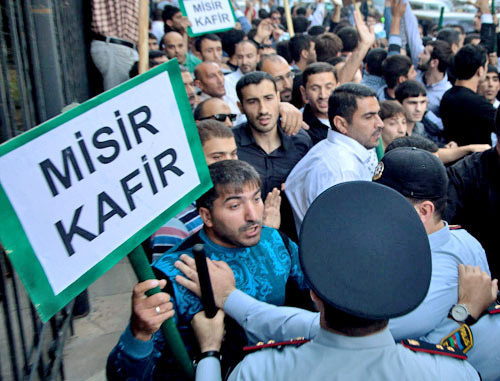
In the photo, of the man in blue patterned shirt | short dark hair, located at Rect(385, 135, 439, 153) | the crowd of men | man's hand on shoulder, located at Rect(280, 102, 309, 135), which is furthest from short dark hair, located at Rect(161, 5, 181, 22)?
the man in blue patterned shirt

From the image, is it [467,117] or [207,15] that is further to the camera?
[207,15]

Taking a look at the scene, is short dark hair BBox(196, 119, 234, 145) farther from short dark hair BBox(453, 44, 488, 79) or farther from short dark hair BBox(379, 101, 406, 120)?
short dark hair BBox(453, 44, 488, 79)

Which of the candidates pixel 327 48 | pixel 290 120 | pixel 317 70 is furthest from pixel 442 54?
pixel 290 120

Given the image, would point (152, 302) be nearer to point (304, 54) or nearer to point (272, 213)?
point (272, 213)

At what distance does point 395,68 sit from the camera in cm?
563

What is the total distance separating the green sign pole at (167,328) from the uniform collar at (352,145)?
1.95 m

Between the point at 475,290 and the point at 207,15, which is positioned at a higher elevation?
the point at 207,15

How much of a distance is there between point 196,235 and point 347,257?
104cm

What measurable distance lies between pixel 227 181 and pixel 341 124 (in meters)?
1.52

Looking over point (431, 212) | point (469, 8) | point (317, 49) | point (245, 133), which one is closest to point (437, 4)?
point (469, 8)

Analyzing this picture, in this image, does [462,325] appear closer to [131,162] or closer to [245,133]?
[131,162]

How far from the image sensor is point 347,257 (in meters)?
1.17

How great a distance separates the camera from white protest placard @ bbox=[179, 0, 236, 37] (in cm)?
569

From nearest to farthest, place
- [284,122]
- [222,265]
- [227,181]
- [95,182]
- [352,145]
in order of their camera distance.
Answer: [95,182]
[222,265]
[227,181]
[352,145]
[284,122]
